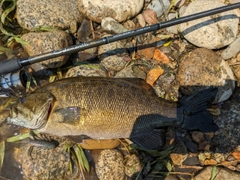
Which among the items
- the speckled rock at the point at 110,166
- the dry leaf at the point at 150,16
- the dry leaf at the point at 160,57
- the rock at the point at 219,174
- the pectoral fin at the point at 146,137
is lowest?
the rock at the point at 219,174

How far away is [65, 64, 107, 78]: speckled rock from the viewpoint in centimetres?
438

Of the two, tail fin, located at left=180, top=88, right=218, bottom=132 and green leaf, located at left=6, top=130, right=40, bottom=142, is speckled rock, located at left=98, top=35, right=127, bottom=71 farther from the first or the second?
green leaf, located at left=6, top=130, right=40, bottom=142

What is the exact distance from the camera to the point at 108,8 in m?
4.61

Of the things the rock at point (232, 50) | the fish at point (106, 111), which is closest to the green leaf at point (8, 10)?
the fish at point (106, 111)

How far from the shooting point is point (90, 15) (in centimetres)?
467

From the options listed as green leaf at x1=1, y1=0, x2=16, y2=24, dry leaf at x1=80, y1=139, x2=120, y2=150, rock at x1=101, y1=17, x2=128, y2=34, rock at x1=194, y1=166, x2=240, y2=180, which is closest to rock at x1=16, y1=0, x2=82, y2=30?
green leaf at x1=1, y1=0, x2=16, y2=24

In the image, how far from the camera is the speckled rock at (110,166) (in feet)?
13.4

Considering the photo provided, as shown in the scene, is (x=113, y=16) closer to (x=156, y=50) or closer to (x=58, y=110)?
(x=156, y=50)

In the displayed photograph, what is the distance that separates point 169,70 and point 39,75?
85.2 inches

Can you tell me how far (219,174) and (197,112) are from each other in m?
1.07

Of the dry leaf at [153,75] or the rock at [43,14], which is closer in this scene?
the rock at [43,14]

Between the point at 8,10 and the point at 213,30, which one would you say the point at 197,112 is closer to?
the point at 213,30

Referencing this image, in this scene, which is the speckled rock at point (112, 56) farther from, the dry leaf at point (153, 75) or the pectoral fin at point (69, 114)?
the pectoral fin at point (69, 114)

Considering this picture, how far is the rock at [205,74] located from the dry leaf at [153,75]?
353 mm
